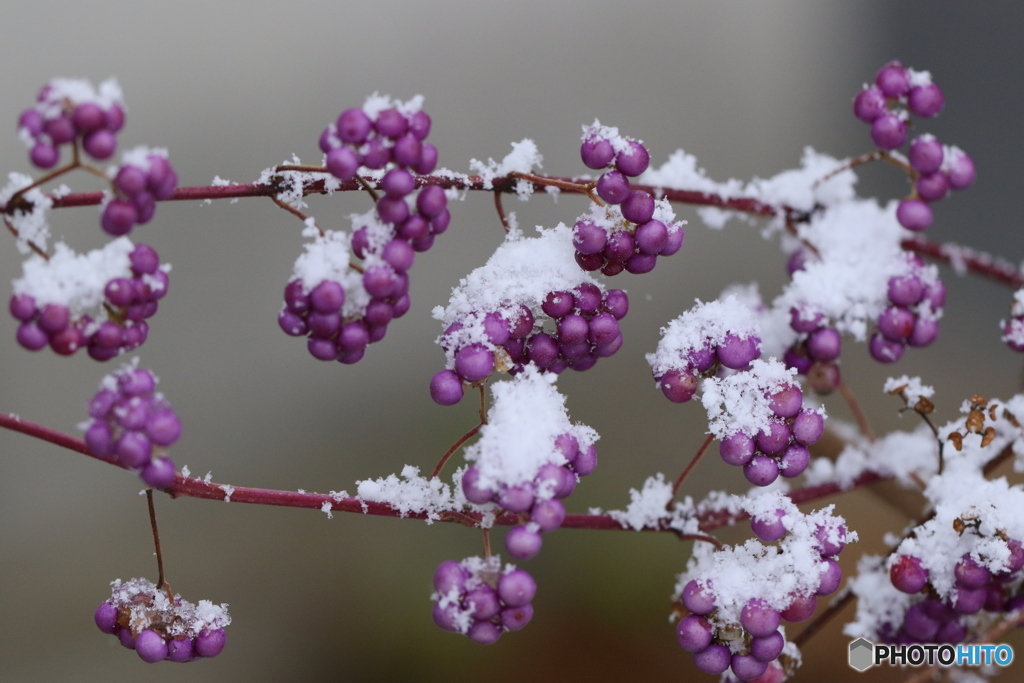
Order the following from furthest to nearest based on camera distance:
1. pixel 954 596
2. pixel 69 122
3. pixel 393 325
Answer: pixel 393 325
pixel 954 596
pixel 69 122

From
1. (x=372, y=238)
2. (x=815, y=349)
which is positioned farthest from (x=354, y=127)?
(x=815, y=349)

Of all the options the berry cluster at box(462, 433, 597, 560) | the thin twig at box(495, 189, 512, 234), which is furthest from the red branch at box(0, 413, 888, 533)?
the thin twig at box(495, 189, 512, 234)

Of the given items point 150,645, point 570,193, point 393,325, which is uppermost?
point 393,325

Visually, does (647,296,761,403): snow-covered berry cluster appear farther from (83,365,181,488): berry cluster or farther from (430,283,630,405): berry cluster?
(83,365,181,488): berry cluster

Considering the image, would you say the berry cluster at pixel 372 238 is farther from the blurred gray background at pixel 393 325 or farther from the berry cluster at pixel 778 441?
the blurred gray background at pixel 393 325

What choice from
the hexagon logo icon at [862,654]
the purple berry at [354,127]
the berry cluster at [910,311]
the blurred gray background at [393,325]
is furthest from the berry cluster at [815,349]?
the blurred gray background at [393,325]

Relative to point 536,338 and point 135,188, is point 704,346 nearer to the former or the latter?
point 536,338
